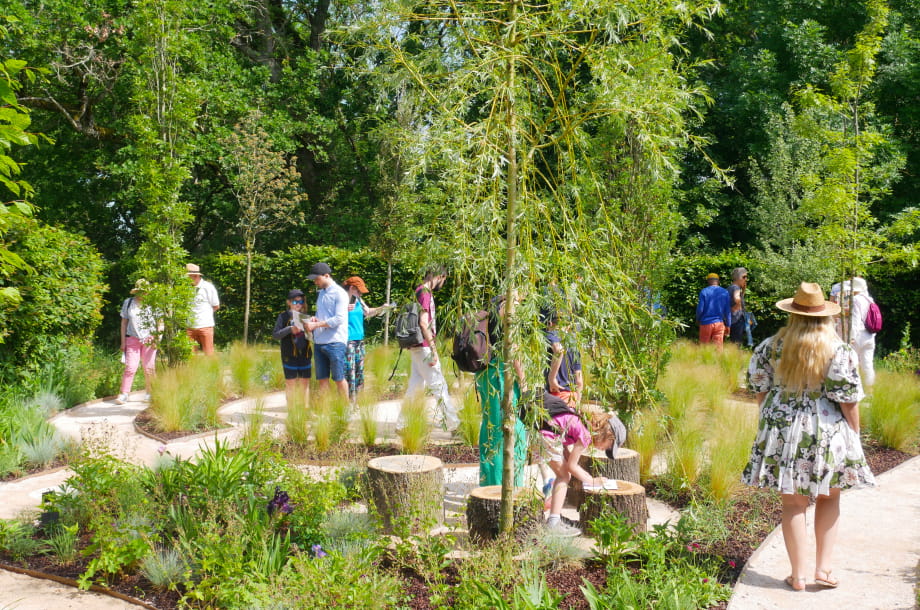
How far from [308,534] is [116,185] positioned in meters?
19.6

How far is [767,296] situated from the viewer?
16344mm

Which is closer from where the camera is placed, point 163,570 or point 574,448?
point 163,570

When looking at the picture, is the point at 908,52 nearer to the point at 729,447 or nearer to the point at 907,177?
the point at 907,177

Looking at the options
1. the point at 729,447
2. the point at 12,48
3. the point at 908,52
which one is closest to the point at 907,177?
the point at 908,52

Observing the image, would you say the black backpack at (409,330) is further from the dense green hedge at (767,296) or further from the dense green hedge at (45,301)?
the dense green hedge at (767,296)

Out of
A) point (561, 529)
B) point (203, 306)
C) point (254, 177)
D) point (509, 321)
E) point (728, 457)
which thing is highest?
point (254, 177)

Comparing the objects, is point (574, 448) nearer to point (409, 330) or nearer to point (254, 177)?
point (409, 330)

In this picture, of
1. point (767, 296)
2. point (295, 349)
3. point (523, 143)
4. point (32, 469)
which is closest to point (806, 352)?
point (523, 143)

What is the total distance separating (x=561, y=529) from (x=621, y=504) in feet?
1.38

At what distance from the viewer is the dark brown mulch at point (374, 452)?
6.60 metres

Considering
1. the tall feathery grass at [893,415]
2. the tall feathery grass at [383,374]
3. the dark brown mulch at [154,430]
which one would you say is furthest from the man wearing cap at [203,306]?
the tall feathery grass at [893,415]

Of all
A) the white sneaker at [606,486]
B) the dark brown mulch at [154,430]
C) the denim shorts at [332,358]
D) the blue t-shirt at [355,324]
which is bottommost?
the dark brown mulch at [154,430]

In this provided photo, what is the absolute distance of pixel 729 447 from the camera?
568cm

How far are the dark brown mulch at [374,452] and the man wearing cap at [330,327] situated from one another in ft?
3.98
